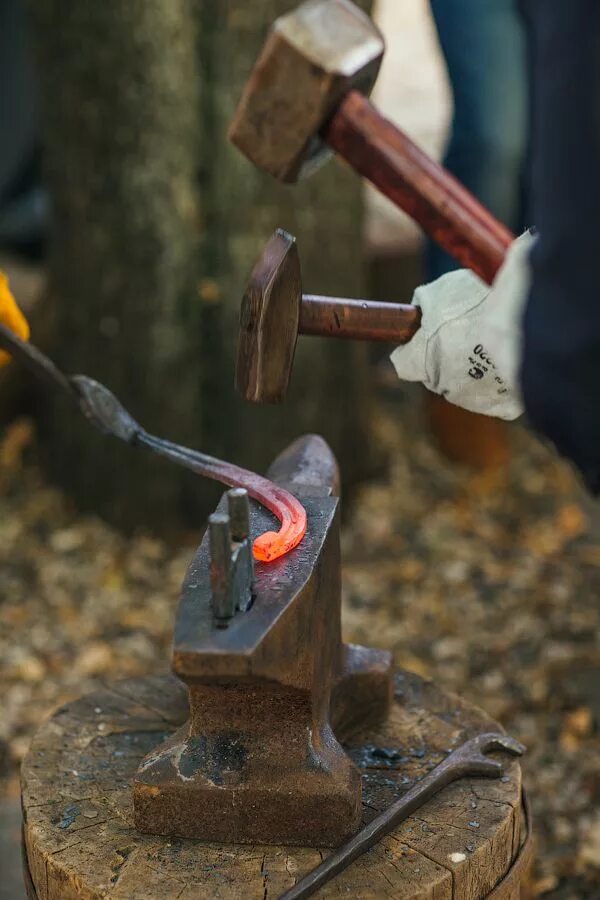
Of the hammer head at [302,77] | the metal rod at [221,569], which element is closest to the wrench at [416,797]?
the metal rod at [221,569]

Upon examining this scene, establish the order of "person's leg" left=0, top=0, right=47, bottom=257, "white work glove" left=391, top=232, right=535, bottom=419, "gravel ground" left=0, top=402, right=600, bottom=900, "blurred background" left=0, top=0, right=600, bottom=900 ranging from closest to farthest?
"white work glove" left=391, top=232, right=535, bottom=419 < "gravel ground" left=0, top=402, right=600, bottom=900 < "blurred background" left=0, top=0, right=600, bottom=900 < "person's leg" left=0, top=0, right=47, bottom=257

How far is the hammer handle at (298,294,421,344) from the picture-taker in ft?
4.63

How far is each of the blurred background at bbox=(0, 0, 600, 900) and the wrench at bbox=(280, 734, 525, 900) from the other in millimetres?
1065

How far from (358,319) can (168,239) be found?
185 centimetres

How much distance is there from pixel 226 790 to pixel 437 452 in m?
2.62

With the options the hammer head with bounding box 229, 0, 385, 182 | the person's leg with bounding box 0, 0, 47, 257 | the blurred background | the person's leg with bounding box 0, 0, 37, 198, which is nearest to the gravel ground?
the blurred background

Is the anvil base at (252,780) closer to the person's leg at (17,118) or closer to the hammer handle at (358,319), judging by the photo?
the hammer handle at (358,319)

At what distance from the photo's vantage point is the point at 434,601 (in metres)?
3.29

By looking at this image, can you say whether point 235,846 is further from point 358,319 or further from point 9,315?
point 9,315

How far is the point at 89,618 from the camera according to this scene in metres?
3.19

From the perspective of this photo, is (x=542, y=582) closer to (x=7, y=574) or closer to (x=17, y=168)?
(x=7, y=574)

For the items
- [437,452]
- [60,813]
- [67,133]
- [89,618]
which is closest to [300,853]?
[60,813]

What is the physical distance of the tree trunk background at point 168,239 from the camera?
3045 mm

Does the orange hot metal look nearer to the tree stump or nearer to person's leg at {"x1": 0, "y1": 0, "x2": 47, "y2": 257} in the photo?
the tree stump
